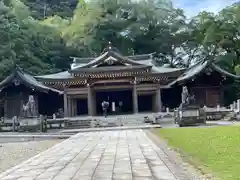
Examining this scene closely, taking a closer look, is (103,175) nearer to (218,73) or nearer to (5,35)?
(218,73)

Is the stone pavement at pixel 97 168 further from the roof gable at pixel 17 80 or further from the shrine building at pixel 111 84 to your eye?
the roof gable at pixel 17 80

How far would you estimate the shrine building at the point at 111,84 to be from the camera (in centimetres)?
3347

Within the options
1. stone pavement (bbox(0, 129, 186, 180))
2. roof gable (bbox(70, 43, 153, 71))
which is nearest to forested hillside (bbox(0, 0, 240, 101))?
roof gable (bbox(70, 43, 153, 71))

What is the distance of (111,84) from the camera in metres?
35.3

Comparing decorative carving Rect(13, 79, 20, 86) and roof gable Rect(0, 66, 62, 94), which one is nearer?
roof gable Rect(0, 66, 62, 94)

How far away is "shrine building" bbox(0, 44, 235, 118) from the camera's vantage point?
33469 mm

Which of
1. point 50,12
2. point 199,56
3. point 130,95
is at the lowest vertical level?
point 130,95

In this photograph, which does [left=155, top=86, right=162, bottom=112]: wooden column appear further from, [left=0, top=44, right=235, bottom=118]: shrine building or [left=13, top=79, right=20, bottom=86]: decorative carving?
[left=13, top=79, right=20, bottom=86]: decorative carving

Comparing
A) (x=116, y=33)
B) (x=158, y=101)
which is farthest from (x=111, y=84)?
(x=116, y=33)

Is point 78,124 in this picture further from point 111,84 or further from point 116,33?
point 116,33

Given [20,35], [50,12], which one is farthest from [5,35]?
[50,12]

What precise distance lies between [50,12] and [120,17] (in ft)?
58.1

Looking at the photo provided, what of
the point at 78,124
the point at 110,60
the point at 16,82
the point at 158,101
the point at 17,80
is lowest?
the point at 78,124

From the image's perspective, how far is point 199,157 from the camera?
349 inches
